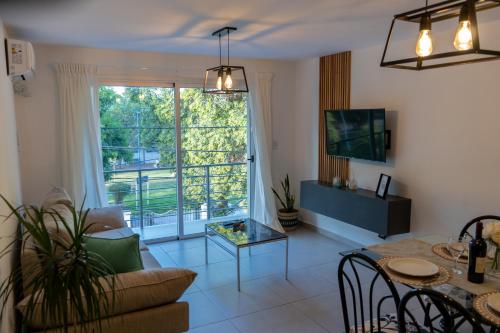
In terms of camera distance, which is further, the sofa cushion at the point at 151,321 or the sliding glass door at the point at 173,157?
the sliding glass door at the point at 173,157

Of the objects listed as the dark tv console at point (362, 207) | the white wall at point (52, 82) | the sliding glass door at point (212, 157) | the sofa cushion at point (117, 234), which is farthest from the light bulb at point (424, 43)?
the sliding glass door at point (212, 157)

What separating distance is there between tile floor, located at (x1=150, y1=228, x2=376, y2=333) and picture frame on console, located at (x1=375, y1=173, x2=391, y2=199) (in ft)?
2.83

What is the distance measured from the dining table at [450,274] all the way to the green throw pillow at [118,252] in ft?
4.85

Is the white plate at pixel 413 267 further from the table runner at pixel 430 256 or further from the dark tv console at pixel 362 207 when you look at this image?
the dark tv console at pixel 362 207

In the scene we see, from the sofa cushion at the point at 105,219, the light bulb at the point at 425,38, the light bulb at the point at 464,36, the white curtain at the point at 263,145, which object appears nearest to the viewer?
the light bulb at the point at 464,36

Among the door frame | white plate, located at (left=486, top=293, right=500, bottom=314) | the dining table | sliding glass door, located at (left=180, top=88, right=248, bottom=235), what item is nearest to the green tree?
the door frame

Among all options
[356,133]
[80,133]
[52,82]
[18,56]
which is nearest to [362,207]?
[356,133]

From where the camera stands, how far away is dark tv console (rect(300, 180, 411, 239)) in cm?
395

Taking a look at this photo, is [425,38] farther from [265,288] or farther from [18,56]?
[18,56]

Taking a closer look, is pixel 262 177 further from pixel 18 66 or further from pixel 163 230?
pixel 18 66

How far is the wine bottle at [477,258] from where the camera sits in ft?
6.53

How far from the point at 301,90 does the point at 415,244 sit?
341 centimetres

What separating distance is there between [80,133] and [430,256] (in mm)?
3670

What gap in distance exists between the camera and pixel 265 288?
368 centimetres
